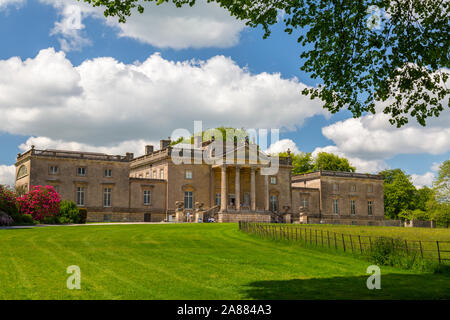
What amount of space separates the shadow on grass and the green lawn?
0.08ft

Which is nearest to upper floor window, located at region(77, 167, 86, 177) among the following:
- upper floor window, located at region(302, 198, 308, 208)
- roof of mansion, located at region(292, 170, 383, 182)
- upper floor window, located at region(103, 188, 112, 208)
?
upper floor window, located at region(103, 188, 112, 208)

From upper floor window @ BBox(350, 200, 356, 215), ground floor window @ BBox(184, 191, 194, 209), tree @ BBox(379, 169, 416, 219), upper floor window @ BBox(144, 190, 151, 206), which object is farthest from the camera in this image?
tree @ BBox(379, 169, 416, 219)

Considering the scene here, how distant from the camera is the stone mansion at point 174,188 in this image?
56969 millimetres

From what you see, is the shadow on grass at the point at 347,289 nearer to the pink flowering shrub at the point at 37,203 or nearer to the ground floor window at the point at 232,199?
the pink flowering shrub at the point at 37,203

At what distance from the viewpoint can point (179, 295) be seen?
1201 centimetres

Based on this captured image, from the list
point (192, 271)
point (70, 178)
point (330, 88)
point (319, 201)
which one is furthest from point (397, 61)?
point (319, 201)

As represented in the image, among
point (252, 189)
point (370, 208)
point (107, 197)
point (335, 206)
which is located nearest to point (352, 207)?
point (335, 206)

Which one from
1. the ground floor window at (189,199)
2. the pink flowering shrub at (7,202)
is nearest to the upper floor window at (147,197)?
the ground floor window at (189,199)

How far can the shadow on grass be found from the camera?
1262 centimetres

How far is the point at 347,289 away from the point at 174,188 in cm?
4969

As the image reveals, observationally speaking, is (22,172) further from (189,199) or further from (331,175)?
(331,175)

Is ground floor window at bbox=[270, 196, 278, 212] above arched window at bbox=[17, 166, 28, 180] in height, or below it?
below

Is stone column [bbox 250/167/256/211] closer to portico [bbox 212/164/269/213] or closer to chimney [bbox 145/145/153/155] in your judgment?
portico [bbox 212/164/269/213]

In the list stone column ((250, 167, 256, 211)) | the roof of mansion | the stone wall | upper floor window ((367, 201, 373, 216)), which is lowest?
the stone wall
